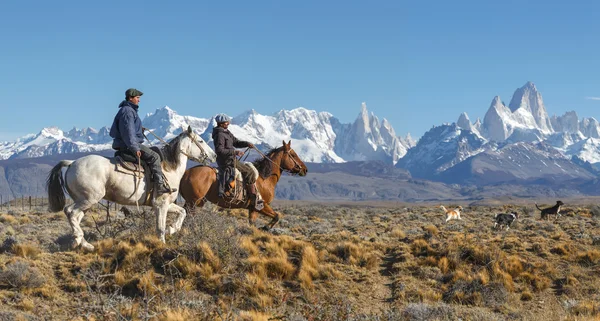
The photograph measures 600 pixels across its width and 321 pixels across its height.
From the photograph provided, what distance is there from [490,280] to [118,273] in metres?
7.82

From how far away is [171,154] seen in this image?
13.9m

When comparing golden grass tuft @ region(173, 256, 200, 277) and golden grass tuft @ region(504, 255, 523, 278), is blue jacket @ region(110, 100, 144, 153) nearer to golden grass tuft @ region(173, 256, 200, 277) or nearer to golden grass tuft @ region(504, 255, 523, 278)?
golden grass tuft @ region(173, 256, 200, 277)

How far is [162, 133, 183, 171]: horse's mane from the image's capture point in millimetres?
13734

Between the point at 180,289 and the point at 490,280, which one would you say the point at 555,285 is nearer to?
the point at 490,280

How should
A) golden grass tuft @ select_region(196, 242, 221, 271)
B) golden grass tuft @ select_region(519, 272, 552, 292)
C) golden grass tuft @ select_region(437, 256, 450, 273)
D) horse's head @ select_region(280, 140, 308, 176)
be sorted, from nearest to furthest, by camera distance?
golden grass tuft @ select_region(196, 242, 221, 271)
golden grass tuft @ select_region(519, 272, 552, 292)
golden grass tuft @ select_region(437, 256, 450, 273)
horse's head @ select_region(280, 140, 308, 176)

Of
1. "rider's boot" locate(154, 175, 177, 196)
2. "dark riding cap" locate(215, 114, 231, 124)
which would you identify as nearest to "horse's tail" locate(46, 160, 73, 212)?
"rider's boot" locate(154, 175, 177, 196)

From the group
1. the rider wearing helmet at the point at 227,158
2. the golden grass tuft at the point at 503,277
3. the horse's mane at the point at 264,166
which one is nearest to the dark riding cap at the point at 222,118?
the rider wearing helmet at the point at 227,158

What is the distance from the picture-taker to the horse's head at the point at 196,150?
556 inches

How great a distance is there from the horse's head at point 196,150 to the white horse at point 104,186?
49 millimetres

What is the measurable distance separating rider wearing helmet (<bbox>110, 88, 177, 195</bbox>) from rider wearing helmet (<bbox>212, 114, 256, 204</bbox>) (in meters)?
2.50

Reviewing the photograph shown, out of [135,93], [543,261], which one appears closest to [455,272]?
[543,261]

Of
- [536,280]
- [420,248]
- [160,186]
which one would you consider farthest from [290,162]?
[536,280]

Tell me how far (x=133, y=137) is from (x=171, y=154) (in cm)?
119

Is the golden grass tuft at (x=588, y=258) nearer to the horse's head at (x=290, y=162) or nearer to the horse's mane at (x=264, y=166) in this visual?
the horse's head at (x=290, y=162)
